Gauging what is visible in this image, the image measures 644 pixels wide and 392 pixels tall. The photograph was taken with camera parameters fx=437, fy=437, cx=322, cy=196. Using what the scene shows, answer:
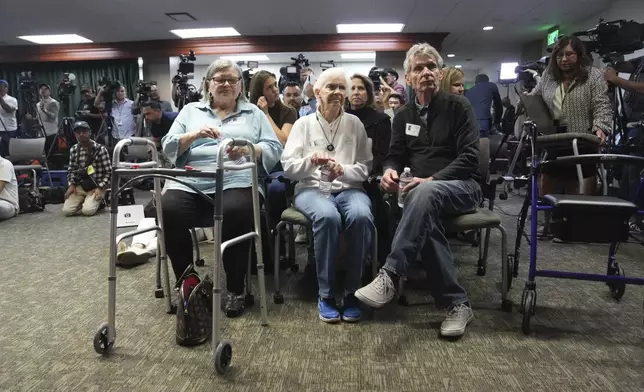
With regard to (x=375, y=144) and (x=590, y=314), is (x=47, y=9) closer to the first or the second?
(x=375, y=144)

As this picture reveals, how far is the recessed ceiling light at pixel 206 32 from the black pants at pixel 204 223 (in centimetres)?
651

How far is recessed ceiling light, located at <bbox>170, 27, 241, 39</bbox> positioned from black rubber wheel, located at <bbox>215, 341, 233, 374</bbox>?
7180 mm

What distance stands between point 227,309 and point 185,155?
725 millimetres

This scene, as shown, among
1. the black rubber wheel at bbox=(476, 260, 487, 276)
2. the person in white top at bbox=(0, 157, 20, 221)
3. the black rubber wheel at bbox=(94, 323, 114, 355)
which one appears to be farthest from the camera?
the person in white top at bbox=(0, 157, 20, 221)

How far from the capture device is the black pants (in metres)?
1.88

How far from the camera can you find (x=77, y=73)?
9.45m

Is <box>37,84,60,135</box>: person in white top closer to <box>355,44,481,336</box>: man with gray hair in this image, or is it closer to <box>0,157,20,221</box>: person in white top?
<box>0,157,20,221</box>: person in white top

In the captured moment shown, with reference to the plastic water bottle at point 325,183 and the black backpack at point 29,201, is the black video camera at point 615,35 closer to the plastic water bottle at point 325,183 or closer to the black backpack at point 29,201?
the plastic water bottle at point 325,183

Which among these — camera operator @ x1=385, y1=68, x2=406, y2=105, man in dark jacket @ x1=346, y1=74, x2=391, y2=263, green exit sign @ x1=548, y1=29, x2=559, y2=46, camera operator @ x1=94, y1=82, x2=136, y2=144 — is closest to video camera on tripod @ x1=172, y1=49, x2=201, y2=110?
camera operator @ x1=385, y1=68, x2=406, y2=105

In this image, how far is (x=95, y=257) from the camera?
293cm

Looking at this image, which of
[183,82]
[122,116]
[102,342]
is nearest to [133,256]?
[102,342]

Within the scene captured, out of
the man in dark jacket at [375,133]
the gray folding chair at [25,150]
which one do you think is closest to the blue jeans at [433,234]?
the man in dark jacket at [375,133]

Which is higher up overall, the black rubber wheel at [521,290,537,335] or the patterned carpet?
the black rubber wheel at [521,290,537,335]

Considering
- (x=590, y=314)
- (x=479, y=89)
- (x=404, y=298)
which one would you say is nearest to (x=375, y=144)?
(x=404, y=298)
